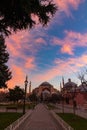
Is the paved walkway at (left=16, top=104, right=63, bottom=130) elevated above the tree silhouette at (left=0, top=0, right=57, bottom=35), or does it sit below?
below

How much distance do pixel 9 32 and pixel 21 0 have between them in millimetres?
2295

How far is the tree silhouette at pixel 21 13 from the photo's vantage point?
10891mm

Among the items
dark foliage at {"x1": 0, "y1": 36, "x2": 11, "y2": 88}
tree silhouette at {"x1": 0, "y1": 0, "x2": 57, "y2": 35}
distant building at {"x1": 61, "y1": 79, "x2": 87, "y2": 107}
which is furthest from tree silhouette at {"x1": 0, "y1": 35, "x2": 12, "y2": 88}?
tree silhouette at {"x1": 0, "y1": 0, "x2": 57, "y2": 35}

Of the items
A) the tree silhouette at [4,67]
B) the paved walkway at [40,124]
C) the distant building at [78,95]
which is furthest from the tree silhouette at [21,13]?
the distant building at [78,95]

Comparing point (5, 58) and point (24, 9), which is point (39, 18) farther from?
point (5, 58)

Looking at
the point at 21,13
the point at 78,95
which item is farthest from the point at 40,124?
the point at 78,95

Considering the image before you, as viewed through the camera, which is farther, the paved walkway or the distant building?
the distant building

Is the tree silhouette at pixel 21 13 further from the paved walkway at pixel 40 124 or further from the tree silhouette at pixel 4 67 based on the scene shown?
the tree silhouette at pixel 4 67

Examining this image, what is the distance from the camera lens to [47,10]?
11820 mm

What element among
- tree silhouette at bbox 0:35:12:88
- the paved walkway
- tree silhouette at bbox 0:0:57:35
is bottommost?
the paved walkway

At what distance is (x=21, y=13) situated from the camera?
37.3 feet

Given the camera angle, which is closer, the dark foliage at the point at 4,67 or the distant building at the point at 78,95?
the dark foliage at the point at 4,67

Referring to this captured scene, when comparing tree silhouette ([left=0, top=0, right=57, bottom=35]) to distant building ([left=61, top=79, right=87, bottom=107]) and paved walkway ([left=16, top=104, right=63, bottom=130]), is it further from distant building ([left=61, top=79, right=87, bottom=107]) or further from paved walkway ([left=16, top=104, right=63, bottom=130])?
distant building ([left=61, top=79, right=87, bottom=107])

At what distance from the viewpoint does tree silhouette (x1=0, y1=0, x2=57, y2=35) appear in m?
10.9
